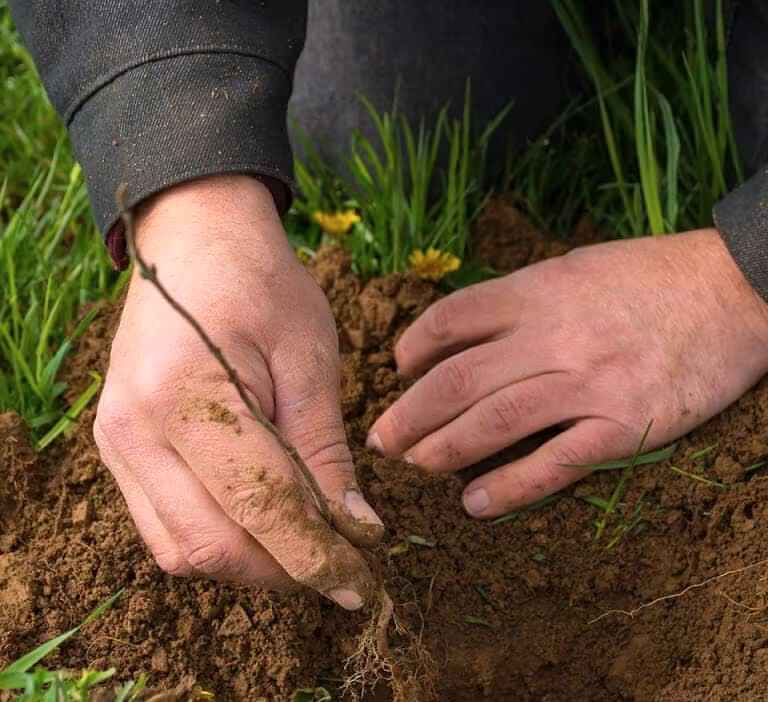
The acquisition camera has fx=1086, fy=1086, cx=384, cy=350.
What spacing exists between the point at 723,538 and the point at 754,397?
254 mm

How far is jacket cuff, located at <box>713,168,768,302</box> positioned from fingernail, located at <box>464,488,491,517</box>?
0.57m

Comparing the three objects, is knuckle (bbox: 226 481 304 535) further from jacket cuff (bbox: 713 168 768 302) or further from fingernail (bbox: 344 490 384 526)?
jacket cuff (bbox: 713 168 768 302)

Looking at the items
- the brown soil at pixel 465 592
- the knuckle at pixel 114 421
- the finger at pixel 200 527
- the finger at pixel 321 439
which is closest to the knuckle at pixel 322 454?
the finger at pixel 321 439

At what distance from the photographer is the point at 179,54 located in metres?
1.56

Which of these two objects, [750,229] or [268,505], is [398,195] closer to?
[750,229]

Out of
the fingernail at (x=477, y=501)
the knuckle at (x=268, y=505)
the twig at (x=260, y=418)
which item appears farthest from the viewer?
the fingernail at (x=477, y=501)

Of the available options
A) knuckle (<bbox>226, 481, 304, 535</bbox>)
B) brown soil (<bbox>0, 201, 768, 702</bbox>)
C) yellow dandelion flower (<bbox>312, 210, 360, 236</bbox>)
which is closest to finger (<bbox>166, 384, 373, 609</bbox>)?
knuckle (<bbox>226, 481, 304, 535</bbox>)

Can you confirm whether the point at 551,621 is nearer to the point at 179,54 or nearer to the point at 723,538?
the point at 723,538

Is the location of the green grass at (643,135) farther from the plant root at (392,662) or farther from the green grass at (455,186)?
the plant root at (392,662)

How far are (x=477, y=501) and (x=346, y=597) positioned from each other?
1.58 ft

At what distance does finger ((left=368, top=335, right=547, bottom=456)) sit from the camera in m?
1.85

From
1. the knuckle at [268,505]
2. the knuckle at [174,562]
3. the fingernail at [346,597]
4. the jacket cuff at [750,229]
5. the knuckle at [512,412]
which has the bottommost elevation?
the knuckle at [512,412]

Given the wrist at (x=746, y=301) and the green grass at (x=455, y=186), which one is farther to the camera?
the green grass at (x=455, y=186)

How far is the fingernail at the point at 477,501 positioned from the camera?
5.94 ft
